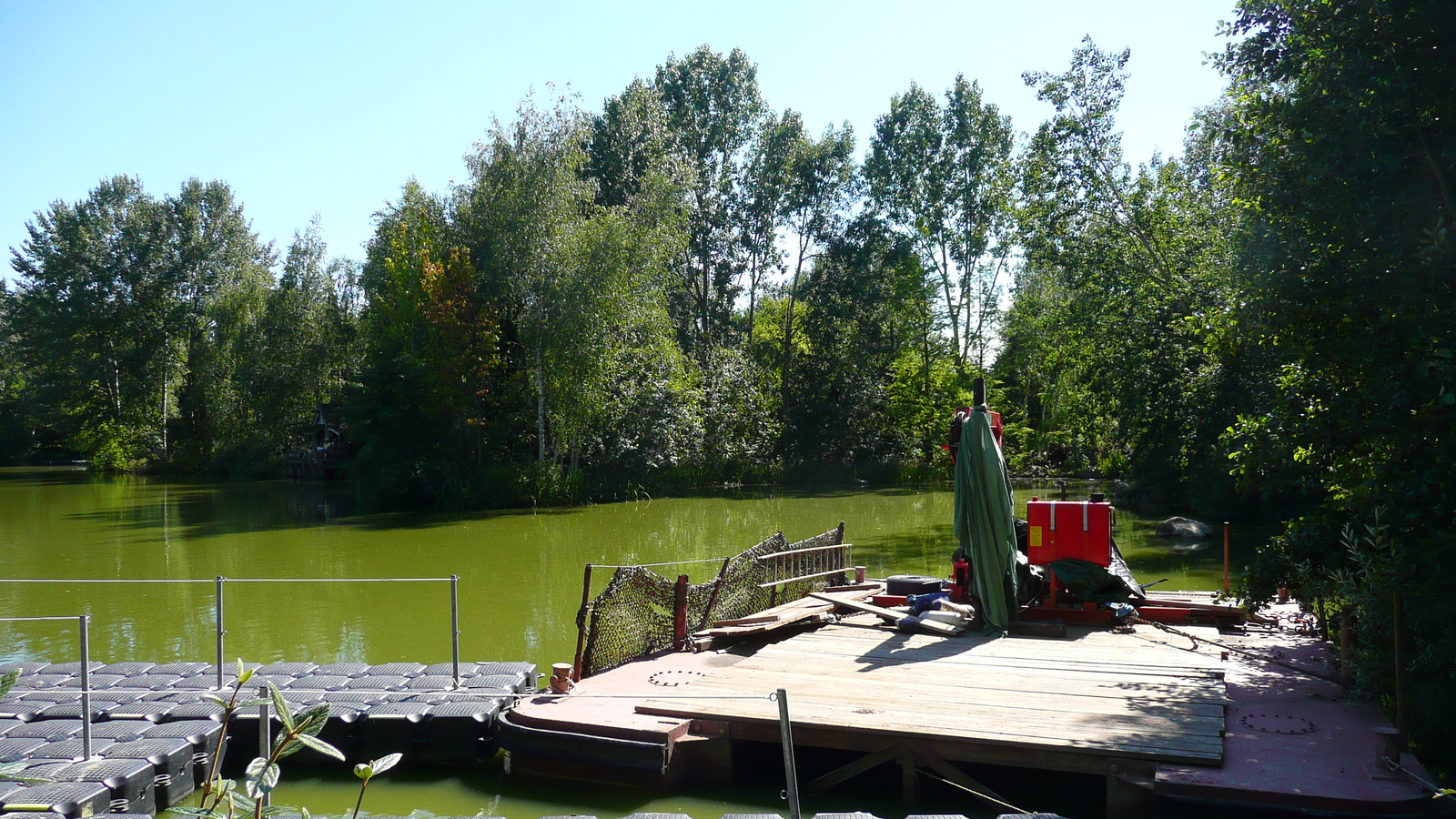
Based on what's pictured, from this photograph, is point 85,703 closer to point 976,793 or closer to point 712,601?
point 712,601

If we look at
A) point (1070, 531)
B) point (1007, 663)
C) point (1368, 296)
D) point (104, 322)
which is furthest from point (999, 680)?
point (104, 322)

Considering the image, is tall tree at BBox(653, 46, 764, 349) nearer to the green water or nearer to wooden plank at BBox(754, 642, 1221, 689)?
the green water

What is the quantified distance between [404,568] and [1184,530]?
16.6 m

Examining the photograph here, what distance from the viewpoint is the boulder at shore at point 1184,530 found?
70.4 feet

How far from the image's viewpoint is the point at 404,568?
725 inches

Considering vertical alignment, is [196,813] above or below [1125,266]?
below

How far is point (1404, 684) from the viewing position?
5738 mm

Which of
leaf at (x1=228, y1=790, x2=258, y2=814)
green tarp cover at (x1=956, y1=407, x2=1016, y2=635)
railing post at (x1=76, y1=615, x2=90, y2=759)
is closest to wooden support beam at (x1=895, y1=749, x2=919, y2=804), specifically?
green tarp cover at (x1=956, y1=407, x2=1016, y2=635)

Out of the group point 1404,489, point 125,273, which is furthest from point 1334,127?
point 125,273

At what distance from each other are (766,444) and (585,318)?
Result: 13.3m

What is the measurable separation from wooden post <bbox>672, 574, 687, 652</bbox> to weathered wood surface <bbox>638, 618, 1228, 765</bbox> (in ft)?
3.25

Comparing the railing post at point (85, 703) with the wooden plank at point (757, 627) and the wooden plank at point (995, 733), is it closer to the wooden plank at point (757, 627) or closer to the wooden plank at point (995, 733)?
the wooden plank at point (995, 733)

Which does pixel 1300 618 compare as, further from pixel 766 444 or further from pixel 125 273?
pixel 125 273

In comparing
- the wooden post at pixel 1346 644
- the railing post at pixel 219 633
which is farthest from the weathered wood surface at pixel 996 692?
the railing post at pixel 219 633
